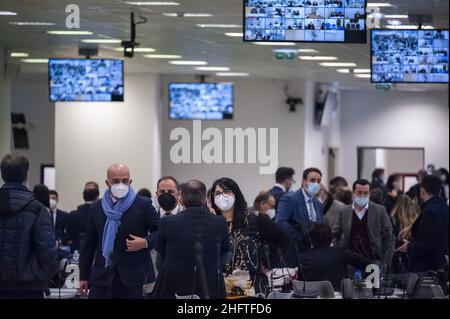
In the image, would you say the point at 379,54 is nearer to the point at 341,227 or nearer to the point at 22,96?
the point at 341,227

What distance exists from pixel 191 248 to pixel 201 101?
586 inches

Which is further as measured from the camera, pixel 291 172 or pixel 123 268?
pixel 291 172

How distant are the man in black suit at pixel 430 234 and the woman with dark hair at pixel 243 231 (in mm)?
2345

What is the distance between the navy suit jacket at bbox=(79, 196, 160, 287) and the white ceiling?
16.5 ft

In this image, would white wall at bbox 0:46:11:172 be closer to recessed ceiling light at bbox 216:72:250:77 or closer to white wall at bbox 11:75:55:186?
recessed ceiling light at bbox 216:72:250:77

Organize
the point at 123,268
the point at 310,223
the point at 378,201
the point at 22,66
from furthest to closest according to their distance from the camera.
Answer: the point at 22,66 < the point at 378,201 < the point at 310,223 < the point at 123,268

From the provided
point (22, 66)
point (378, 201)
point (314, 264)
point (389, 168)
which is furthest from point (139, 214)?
point (389, 168)

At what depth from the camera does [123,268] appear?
10.1m

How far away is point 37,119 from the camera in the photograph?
30.0 m

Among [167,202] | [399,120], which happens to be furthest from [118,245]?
[399,120]

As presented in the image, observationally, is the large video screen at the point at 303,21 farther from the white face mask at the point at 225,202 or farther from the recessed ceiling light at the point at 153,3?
the recessed ceiling light at the point at 153,3
